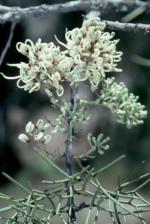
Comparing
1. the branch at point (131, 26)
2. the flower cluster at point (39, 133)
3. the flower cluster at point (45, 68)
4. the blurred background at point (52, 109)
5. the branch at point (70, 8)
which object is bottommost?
the flower cluster at point (39, 133)

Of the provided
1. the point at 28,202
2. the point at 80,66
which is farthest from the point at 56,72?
the point at 28,202

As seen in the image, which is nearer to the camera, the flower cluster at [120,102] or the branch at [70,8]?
the flower cluster at [120,102]

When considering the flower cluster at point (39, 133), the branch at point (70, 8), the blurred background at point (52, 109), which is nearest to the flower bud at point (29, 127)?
the flower cluster at point (39, 133)

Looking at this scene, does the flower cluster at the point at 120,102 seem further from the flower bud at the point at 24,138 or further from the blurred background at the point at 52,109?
the blurred background at the point at 52,109

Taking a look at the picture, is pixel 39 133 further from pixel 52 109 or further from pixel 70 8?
pixel 52 109

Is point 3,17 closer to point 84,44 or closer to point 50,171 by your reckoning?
point 84,44

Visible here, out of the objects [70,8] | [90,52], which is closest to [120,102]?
[90,52]

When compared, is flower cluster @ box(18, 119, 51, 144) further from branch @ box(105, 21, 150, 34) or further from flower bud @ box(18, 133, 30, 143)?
branch @ box(105, 21, 150, 34)
